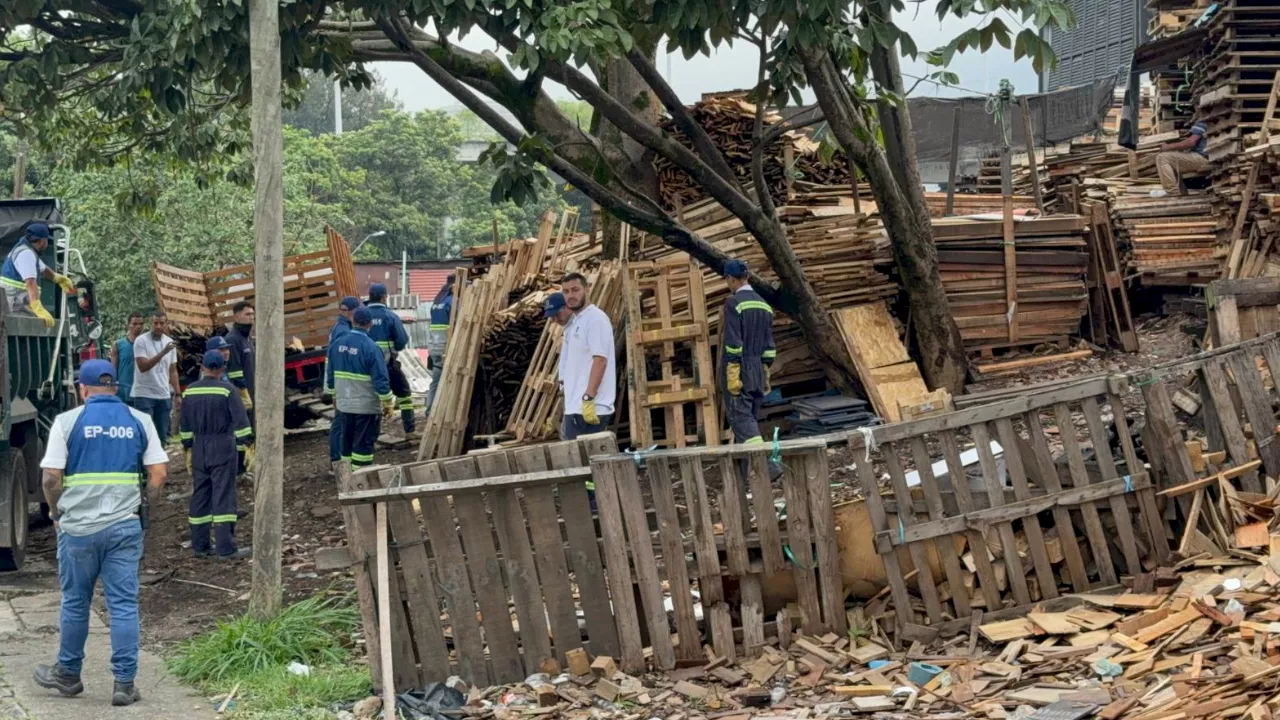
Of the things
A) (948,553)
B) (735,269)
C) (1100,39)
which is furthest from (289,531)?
(1100,39)

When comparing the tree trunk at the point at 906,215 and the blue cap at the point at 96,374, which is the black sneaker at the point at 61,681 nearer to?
the blue cap at the point at 96,374

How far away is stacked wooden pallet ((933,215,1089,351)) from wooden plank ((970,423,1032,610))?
7.62m

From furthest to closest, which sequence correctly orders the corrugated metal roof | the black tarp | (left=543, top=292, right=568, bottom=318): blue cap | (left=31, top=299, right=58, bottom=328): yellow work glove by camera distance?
the corrugated metal roof < the black tarp < (left=31, top=299, right=58, bottom=328): yellow work glove < (left=543, top=292, right=568, bottom=318): blue cap

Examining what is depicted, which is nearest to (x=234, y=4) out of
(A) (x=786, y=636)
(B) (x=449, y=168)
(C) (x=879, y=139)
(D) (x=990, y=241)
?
(A) (x=786, y=636)

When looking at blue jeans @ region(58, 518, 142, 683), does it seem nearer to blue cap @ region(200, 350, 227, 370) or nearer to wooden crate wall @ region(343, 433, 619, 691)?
wooden crate wall @ region(343, 433, 619, 691)

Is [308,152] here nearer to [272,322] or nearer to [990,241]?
[990,241]

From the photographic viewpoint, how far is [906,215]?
504 inches

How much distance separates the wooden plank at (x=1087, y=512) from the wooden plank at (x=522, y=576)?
9.81 ft

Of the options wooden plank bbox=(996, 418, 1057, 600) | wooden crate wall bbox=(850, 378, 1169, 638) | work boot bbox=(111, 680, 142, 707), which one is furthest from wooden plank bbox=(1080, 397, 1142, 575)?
work boot bbox=(111, 680, 142, 707)

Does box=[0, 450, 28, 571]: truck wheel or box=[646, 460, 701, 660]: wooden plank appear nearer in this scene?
box=[646, 460, 701, 660]: wooden plank

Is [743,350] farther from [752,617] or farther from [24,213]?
[24,213]

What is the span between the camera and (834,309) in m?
13.6

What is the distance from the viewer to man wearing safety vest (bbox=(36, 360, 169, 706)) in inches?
281

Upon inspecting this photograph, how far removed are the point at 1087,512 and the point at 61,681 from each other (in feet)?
18.9
